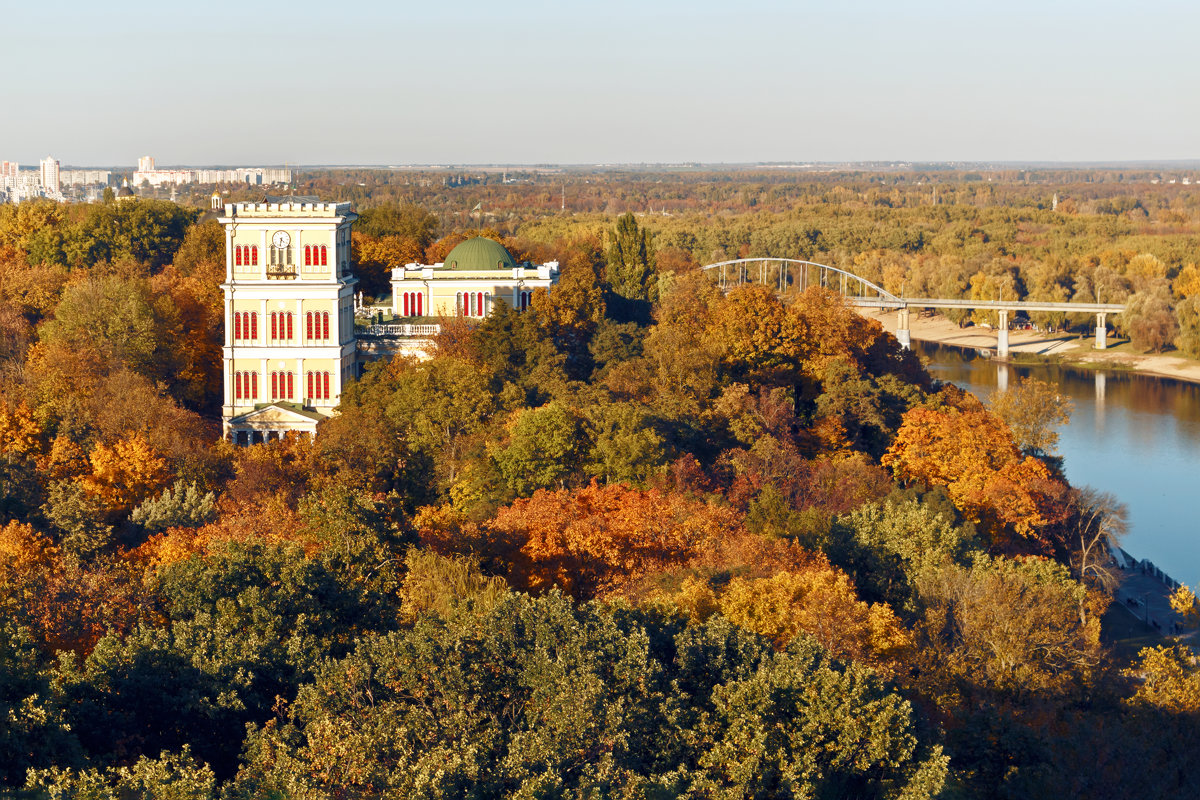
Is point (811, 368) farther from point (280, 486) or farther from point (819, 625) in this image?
point (819, 625)

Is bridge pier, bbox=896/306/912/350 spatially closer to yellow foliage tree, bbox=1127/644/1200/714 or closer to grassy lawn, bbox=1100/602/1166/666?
grassy lawn, bbox=1100/602/1166/666

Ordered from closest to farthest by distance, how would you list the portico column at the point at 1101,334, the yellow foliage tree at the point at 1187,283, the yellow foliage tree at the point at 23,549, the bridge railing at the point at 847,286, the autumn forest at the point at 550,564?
the autumn forest at the point at 550,564, the yellow foliage tree at the point at 23,549, the portico column at the point at 1101,334, the bridge railing at the point at 847,286, the yellow foliage tree at the point at 1187,283

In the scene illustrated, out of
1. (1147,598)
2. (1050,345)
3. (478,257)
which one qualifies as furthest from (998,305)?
(1147,598)

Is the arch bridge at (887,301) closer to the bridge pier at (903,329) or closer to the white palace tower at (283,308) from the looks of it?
the bridge pier at (903,329)

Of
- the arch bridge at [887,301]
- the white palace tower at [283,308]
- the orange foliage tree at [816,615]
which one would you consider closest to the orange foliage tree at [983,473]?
the orange foliage tree at [816,615]

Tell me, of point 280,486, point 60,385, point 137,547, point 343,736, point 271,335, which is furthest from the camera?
point 271,335

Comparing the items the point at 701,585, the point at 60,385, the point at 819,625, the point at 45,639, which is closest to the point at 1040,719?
the point at 819,625

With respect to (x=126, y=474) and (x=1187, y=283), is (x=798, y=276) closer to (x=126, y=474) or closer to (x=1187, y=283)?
(x=1187, y=283)
